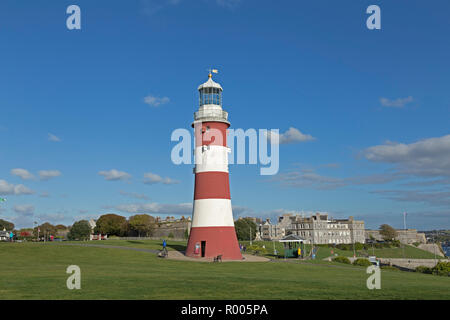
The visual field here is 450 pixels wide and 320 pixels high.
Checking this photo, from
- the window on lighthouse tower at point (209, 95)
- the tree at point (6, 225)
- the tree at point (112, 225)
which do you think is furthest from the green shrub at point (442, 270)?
the tree at point (6, 225)

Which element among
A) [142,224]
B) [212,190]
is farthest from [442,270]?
A: [142,224]

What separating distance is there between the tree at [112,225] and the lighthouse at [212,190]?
262ft

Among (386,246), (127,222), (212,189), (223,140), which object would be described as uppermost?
(223,140)

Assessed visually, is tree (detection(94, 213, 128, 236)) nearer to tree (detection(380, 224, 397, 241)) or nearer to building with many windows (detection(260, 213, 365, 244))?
building with many windows (detection(260, 213, 365, 244))

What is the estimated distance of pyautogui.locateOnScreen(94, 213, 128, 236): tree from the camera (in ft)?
369

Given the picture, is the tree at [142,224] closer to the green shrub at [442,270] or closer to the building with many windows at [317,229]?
the building with many windows at [317,229]

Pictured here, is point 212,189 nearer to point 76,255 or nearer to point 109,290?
point 76,255

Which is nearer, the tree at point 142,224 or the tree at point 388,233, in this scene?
the tree at point 142,224

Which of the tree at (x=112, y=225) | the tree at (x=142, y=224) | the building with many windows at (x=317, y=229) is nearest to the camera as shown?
the tree at (x=142, y=224)

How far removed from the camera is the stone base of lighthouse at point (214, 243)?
121 feet
